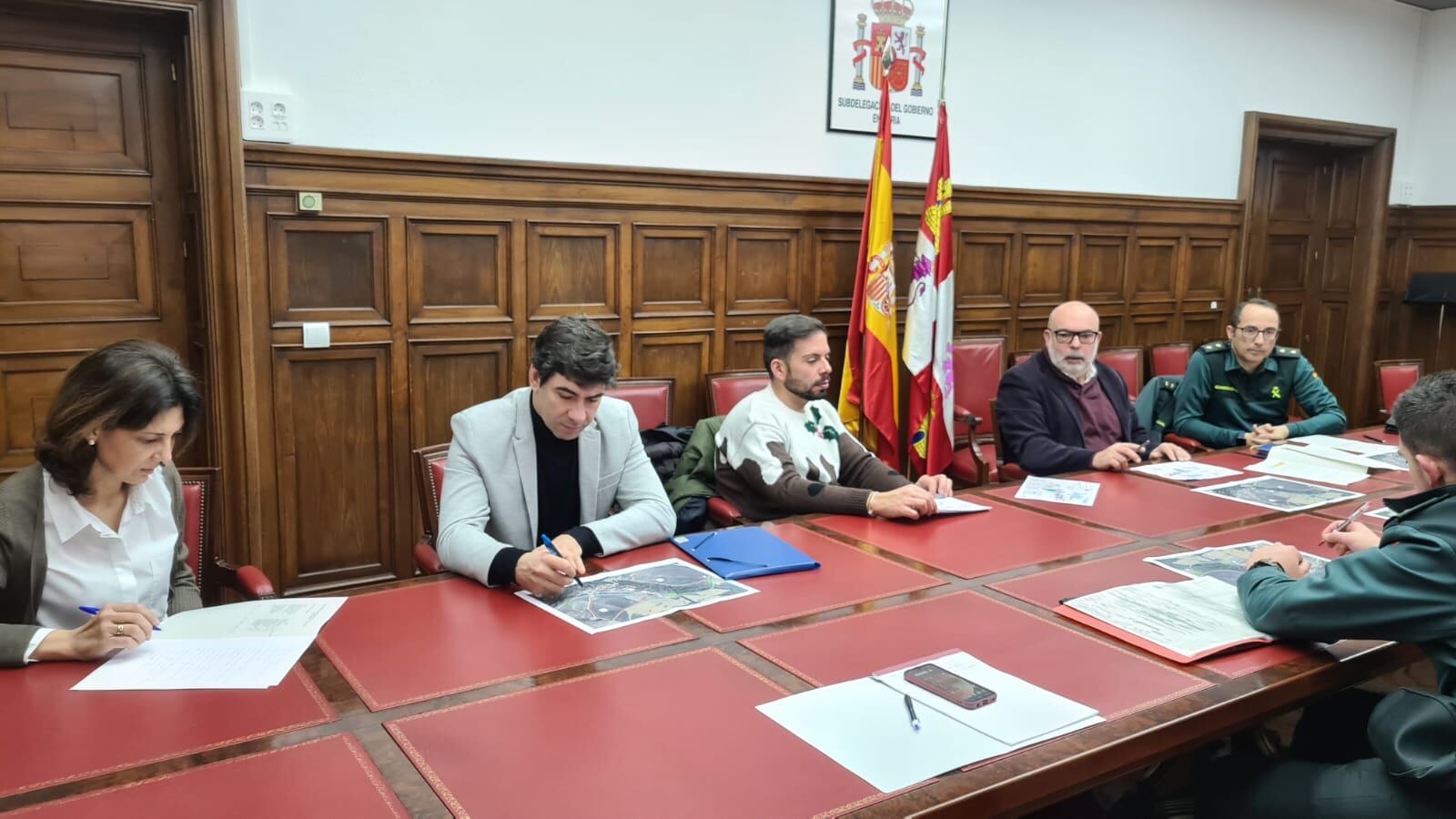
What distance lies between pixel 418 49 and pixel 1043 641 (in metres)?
3.05

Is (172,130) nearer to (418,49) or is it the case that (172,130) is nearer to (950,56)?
(418,49)

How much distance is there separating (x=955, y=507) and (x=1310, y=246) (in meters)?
5.72

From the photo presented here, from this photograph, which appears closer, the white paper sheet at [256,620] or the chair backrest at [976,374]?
the white paper sheet at [256,620]

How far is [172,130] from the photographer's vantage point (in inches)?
134

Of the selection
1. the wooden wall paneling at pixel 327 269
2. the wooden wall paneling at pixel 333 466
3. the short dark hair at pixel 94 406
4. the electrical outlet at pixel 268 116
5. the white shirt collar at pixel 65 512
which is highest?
the electrical outlet at pixel 268 116

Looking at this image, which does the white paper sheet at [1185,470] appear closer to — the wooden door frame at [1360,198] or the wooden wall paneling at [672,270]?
the wooden wall paneling at [672,270]

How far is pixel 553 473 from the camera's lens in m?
2.48

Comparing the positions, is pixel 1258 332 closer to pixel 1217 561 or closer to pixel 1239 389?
pixel 1239 389

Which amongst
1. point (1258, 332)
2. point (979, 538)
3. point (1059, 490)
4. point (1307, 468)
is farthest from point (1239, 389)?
point (979, 538)

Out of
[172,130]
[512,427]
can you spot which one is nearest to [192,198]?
[172,130]

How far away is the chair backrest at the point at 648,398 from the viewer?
11.9 feet

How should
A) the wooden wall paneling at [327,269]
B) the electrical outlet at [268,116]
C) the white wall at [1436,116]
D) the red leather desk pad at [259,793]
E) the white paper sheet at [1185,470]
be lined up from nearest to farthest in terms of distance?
the red leather desk pad at [259,793] → the white paper sheet at [1185,470] → the electrical outlet at [268,116] → the wooden wall paneling at [327,269] → the white wall at [1436,116]

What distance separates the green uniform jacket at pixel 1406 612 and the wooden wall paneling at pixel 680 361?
2849mm

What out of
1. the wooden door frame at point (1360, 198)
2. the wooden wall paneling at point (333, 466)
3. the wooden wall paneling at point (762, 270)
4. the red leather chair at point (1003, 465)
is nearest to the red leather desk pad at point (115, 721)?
the wooden wall paneling at point (333, 466)
